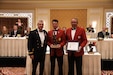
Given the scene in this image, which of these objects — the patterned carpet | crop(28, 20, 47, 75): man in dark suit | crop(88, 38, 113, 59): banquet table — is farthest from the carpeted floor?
crop(88, 38, 113, 59): banquet table

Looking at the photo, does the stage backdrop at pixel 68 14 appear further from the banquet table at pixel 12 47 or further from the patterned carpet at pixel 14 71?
the patterned carpet at pixel 14 71

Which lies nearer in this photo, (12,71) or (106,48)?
(12,71)

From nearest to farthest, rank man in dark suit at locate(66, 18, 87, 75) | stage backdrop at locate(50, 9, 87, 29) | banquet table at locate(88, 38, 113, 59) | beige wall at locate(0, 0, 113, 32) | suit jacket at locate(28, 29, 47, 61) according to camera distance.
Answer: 1. suit jacket at locate(28, 29, 47, 61)
2. man in dark suit at locate(66, 18, 87, 75)
3. banquet table at locate(88, 38, 113, 59)
4. beige wall at locate(0, 0, 113, 32)
5. stage backdrop at locate(50, 9, 87, 29)

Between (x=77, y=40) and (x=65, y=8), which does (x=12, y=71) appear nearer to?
(x=77, y=40)

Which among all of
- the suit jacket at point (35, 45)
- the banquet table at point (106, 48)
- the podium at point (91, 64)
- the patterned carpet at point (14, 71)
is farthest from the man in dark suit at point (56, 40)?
the banquet table at point (106, 48)

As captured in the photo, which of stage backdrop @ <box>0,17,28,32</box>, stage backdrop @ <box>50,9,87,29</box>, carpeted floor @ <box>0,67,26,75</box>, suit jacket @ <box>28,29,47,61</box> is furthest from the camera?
stage backdrop @ <box>0,17,28,32</box>

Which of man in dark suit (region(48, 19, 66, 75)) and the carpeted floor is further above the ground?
man in dark suit (region(48, 19, 66, 75))

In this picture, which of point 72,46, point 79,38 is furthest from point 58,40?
point 79,38

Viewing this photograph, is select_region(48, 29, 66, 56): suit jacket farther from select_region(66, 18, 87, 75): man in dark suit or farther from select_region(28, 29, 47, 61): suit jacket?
select_region(28, 29, 47, 61): suit jacket

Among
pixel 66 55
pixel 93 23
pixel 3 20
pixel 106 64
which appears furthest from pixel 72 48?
pixel 3 20

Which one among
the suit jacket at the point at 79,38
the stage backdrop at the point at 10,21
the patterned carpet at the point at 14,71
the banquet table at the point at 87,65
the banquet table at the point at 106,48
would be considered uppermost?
the stage backdrop at the point at 10,21

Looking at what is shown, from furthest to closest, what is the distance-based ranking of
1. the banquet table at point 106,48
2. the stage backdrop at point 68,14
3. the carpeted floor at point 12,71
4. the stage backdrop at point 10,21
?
the stage backdrop at point 10,21
the stage backdrop at point 68,14
the banquet table at point 106,48
the carpeted floor at point 12,71

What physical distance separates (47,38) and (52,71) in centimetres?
74

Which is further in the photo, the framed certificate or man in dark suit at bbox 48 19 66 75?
man in dark suit at bbox 48 19 66 75
